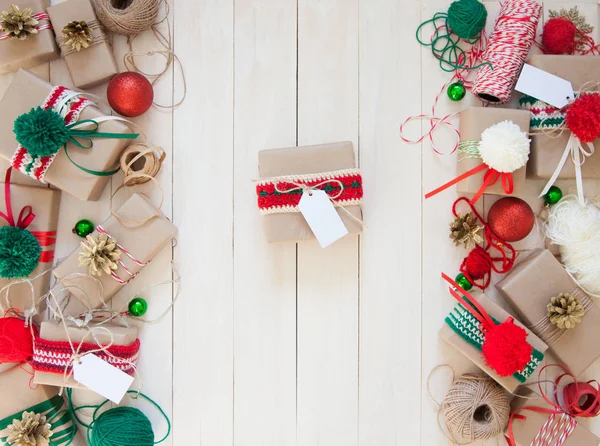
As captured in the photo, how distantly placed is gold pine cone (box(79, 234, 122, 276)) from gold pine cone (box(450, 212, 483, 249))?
873 mm

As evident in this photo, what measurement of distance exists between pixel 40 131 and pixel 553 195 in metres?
1.32

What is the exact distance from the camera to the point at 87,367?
52.2 inches

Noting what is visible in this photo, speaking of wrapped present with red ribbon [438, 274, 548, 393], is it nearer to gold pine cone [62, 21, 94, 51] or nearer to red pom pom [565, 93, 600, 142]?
red pom pom [565, 93, 600, 142]

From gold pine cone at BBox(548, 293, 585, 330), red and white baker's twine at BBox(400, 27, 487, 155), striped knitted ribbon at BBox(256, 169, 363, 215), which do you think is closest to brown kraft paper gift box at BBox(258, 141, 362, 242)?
striped knitted ribbon at BBox(256, 169, 363, 215)

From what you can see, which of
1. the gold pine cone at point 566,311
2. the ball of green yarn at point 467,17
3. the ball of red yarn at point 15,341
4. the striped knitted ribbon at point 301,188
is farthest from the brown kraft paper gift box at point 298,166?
the ball of red yarn at point 15,341

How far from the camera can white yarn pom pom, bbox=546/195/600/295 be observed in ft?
4.58

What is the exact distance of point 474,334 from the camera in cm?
139

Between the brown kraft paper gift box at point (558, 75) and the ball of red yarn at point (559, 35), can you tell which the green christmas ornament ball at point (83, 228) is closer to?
the brown kraft paper gift box at point (558, 75)

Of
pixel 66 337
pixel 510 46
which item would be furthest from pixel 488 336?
pixel 66 337

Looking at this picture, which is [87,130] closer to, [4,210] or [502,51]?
[4,210]

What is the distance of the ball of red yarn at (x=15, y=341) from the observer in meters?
1.32

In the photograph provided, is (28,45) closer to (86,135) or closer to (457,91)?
(86,135)

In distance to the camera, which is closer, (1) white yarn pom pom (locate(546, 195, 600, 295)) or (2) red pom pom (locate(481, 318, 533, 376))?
(2) red pom pom (locate(481, 318, 533, 376))

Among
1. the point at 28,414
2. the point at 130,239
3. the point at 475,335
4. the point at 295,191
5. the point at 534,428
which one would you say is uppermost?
the point at 295,191
